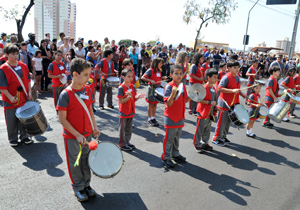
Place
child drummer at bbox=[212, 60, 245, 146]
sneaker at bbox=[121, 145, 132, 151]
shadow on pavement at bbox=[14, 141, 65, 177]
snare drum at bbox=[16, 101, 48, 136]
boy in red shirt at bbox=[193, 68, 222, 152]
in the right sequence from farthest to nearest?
1. child drummer at bbox=[212, 60, 245, 146]
2. sneaker at bbox=[121, 145, 132, 151]
3. boy in red shirt at bbox=[193, 68, 222, 152]
4. snare drum at bbox=[16, 101, 48, 136]
5. shadow on pavement at bbox=[14, 141, 65, 177]

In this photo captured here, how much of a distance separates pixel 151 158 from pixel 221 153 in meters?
1.74

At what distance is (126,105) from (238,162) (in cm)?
277

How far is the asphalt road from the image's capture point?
3.56m

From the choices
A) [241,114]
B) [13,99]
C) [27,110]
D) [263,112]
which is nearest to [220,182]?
[241,114]

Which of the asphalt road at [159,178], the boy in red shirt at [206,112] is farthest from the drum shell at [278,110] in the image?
the boy in red shirt at [206,112]

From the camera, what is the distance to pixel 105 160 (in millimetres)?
3291

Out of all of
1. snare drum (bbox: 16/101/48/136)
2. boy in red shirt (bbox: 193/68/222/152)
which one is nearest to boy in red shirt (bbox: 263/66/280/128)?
boy in red shirt (bbox: 193/68/222/152)

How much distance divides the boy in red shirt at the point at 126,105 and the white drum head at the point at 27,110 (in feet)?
5.60

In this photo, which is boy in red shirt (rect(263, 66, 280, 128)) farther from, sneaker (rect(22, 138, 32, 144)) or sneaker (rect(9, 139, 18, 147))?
sneaker (rect(9, 139, 18, 147))

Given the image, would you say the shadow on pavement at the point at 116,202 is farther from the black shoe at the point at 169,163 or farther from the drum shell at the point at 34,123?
the drum shell at the point at 34,123

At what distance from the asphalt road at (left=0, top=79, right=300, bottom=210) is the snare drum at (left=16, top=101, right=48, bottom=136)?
57cm

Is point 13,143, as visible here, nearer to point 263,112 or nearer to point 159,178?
point 159,178

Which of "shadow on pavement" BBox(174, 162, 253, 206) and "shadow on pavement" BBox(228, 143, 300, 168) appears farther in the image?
"shadow on pavement" BBox(228, 143, 300, 168)

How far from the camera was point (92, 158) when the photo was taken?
3191 mm
